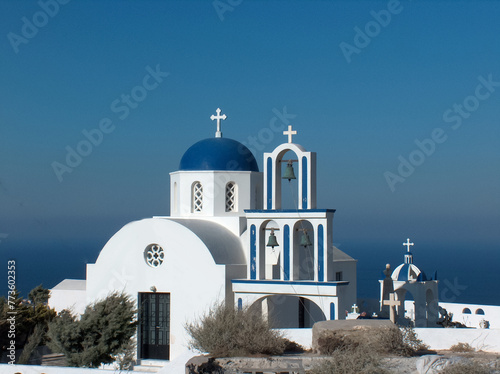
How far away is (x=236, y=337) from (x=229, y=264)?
16.5 ft

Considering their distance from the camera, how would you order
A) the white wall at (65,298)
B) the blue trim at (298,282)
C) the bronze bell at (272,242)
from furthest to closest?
the white wall at (65,298)
the bronze bell at (272,242)
the blue trim at (298,282)

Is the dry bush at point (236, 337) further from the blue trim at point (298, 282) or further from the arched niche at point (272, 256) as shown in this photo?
the arched niche at point (272, 256)

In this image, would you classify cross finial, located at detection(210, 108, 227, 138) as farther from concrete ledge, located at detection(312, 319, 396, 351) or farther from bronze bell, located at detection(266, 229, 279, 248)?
concrete ledge, located at detection(312, 319, 396, 351)

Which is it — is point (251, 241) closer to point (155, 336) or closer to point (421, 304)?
point (155, 336)

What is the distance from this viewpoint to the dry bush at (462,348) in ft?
49.5

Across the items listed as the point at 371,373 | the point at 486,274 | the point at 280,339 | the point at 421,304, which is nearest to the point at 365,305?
the point at 421,304

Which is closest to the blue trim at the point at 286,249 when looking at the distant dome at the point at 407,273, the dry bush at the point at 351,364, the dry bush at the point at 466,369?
the distant dome at the point at 407,273

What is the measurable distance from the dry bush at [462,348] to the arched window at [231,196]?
8.07 m

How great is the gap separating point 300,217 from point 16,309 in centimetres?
752

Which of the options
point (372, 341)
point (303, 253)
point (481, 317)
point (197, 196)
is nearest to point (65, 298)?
point (197, 196)

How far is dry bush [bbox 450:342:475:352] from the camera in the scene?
594 inches

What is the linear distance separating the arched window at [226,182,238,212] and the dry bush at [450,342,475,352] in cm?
807

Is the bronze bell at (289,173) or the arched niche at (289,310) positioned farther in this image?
the arched niche at (289,310)

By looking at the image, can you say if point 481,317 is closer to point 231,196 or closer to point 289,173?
point 289,173
